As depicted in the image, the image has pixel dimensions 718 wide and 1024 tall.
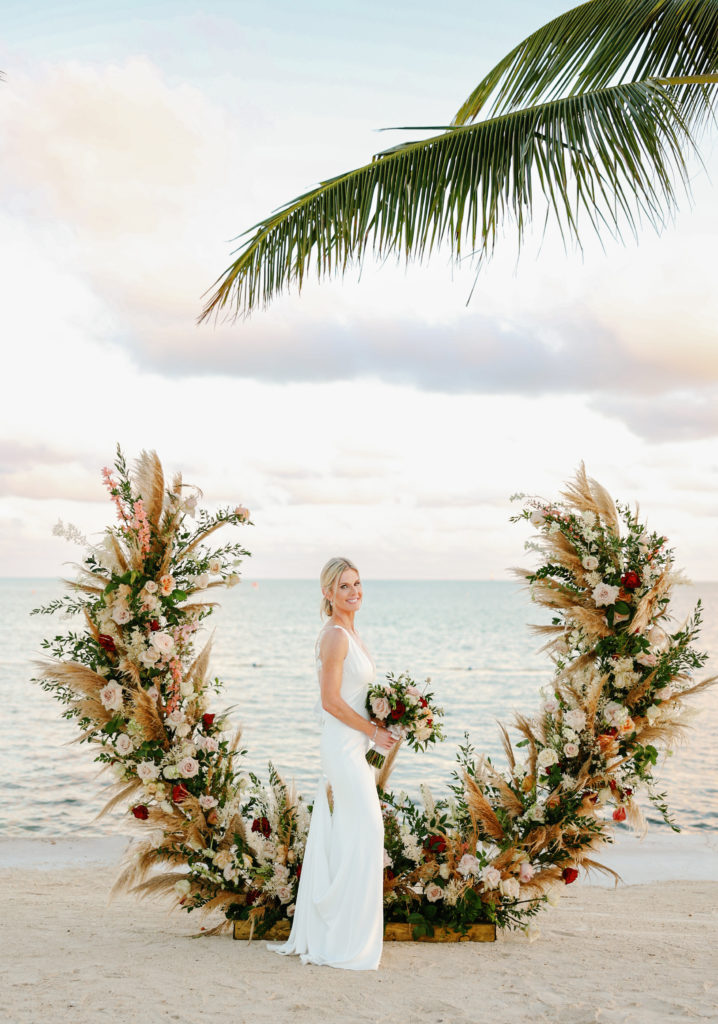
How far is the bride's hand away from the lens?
5.21 metres

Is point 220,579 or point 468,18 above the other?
point 468,18

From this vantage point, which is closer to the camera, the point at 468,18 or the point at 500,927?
the point at 500,927

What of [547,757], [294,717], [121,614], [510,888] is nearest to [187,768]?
[121,614]

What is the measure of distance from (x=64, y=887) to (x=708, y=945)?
5.25 meters

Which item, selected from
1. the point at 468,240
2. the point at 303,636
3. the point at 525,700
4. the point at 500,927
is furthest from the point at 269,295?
the point at 303,636

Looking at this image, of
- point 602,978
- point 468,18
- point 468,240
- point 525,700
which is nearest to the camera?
point 602,978

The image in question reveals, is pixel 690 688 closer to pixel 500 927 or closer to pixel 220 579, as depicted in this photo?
pixel 500 927

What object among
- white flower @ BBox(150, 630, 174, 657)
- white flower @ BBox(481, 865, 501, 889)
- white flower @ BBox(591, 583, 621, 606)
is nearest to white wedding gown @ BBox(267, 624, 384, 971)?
white flower @ BBox(481, 865, 501, 889)

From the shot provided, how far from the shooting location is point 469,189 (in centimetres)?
518

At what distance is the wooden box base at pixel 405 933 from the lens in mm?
5473

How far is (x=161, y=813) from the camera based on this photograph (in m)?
5.49

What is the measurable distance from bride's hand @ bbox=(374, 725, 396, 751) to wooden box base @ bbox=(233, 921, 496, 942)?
120 centimetres

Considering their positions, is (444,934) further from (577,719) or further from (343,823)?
(577,719)

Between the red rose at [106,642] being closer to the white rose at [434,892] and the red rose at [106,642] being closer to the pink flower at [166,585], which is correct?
the pink flower at [166,585]
